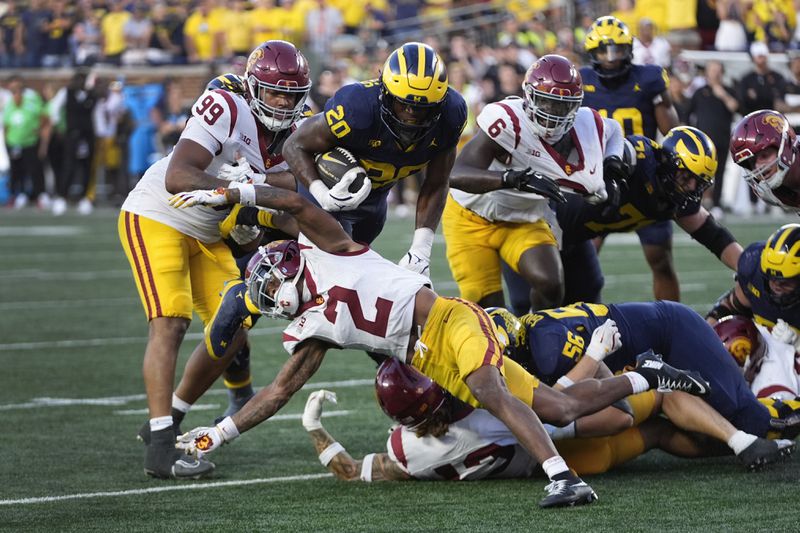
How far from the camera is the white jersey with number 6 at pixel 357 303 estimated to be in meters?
5.12

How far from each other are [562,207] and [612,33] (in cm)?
185

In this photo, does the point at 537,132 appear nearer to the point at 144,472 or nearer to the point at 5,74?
the point at 144,472

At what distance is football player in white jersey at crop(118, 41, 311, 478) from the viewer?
5910 mm

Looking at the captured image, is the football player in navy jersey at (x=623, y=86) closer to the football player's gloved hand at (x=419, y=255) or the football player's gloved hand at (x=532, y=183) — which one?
the football player's gloved hand at (x=532, y=183)

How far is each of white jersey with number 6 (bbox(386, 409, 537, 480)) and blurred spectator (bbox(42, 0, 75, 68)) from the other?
20711 mm

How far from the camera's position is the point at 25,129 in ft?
72.6

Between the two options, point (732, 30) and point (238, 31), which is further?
point (238, 31)

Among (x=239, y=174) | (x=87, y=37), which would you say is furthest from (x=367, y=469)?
(x=87, y=37)

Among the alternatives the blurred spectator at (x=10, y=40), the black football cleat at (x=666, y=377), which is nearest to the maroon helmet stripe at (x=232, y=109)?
the black football cleat at (x=666, y=377)

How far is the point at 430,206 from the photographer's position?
20.6 feet

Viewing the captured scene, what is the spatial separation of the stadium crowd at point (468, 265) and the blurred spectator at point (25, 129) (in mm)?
15302

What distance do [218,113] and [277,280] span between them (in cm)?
114

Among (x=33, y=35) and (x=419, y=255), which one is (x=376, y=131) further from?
(x=33, y=35)

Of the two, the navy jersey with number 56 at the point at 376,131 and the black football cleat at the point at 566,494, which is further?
the navy jersey with number 56 at the point at 376,131
